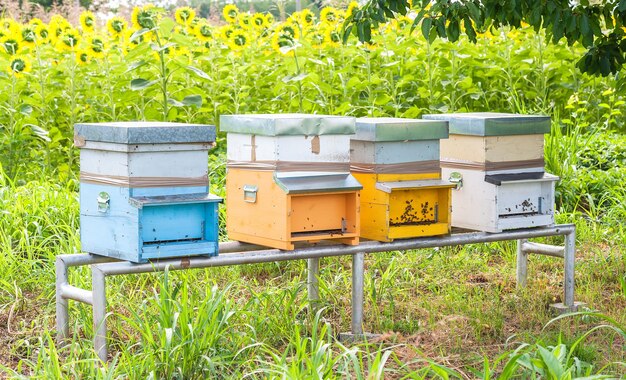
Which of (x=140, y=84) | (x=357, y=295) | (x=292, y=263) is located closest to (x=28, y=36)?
(x=140, y=84)

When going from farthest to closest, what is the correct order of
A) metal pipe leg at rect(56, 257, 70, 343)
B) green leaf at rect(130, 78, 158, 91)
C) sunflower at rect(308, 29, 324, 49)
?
sunflower at rect(308, 29, 324, 49) → green leaf at rect(130, 78, 158, 91) → metal pipe leg at rect(56, 257, 70, 343)

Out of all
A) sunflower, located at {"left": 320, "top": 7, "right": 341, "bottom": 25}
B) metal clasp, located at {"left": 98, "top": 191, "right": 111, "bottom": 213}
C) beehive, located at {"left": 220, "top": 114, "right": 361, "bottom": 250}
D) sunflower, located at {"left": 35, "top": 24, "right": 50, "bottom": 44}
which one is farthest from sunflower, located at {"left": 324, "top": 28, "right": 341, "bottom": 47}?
metal clasp, located at {"left": 98, "top": 191, "right": 111, "bottom": 213}

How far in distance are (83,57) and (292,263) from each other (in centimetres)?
261

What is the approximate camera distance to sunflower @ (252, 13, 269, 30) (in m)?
8.29

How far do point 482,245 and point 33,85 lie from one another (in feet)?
10.8

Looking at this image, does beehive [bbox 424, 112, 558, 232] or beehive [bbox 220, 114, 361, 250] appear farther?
beehive [bbox 424, 112, 558, 232]

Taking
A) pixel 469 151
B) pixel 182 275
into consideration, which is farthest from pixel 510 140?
pixel 182 275

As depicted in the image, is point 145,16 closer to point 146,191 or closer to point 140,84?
point 140,84

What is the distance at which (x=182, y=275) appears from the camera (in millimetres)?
4672

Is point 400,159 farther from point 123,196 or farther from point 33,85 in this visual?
point 33,85

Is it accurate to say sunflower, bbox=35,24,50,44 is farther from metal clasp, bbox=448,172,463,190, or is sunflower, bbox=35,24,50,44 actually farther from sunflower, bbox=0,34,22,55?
metal clasp, bbox=448,172,463,190

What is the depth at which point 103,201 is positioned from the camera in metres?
3.73

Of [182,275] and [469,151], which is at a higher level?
[469,151]

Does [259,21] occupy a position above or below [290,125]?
above
